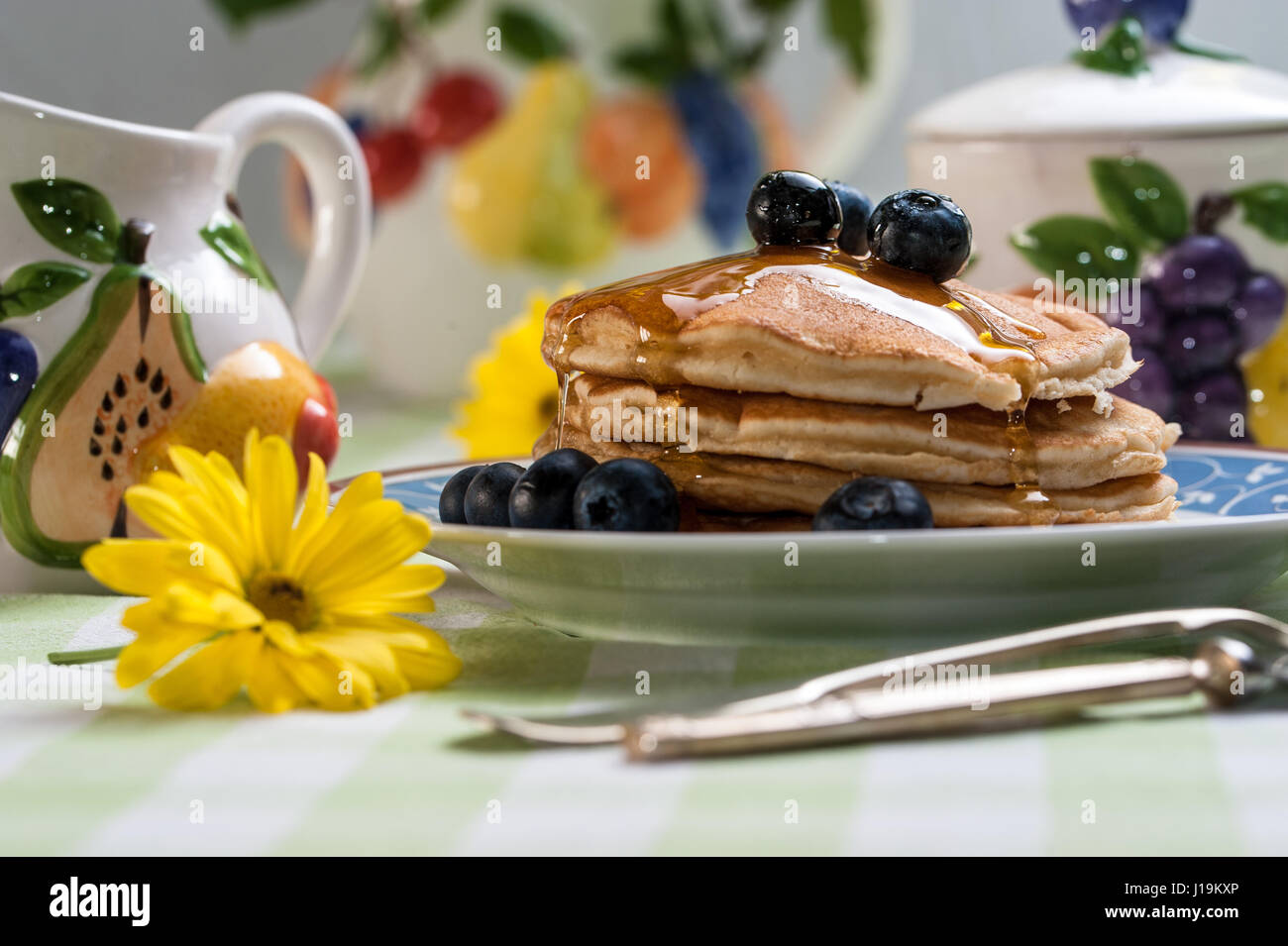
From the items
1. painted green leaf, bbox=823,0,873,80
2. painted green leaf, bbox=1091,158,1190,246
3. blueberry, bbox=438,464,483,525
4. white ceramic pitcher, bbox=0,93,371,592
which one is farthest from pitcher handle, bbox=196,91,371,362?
painted green leaf, bbox=823,0,873,80

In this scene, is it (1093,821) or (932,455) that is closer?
(1093,821)

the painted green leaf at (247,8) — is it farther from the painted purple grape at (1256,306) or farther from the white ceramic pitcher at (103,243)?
the painted purple grape at (1256,306)

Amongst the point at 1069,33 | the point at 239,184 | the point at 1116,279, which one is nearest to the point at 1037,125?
the point at 1116,279

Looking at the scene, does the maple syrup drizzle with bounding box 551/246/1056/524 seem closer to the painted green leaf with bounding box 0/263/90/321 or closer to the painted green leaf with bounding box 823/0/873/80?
the painted green leaf with bounding box 0/263/90/321

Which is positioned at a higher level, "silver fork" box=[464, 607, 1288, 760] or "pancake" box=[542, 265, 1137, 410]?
"pancake" box=[542, 265, 1137, 410]

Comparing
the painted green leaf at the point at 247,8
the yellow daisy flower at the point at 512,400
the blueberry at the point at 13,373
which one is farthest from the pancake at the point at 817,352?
the painted green leaf at the point at 247,8
